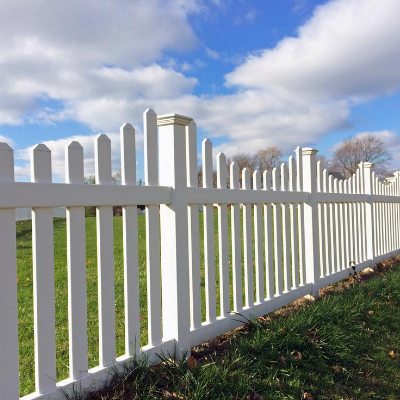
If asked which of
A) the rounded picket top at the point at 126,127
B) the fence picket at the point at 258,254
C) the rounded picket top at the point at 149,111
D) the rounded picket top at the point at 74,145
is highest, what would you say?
the rounded picket top at the point at 149,111

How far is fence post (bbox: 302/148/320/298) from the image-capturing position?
213 inches

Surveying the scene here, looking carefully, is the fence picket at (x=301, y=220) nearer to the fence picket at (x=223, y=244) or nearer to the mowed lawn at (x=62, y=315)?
the mowed lawn at (x=62, y=315)

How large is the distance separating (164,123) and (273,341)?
1.97 m

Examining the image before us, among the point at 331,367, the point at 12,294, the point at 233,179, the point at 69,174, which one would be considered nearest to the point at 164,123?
the point at 69,174

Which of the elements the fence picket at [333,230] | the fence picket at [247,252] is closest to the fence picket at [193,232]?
the fence picket at [247,252]

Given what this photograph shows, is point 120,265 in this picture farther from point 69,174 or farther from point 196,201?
point 69,174

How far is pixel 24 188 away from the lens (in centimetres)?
228

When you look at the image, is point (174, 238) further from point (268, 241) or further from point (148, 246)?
point (268, 241)

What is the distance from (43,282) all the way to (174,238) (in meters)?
1.05

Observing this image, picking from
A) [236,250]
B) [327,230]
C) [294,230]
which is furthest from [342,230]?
[236,250]

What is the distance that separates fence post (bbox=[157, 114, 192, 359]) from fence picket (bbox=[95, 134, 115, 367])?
535 mm

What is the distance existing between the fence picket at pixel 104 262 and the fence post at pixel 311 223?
131 inches

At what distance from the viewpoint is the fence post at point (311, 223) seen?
541 centimetres

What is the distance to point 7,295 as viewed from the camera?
2.24 meters
